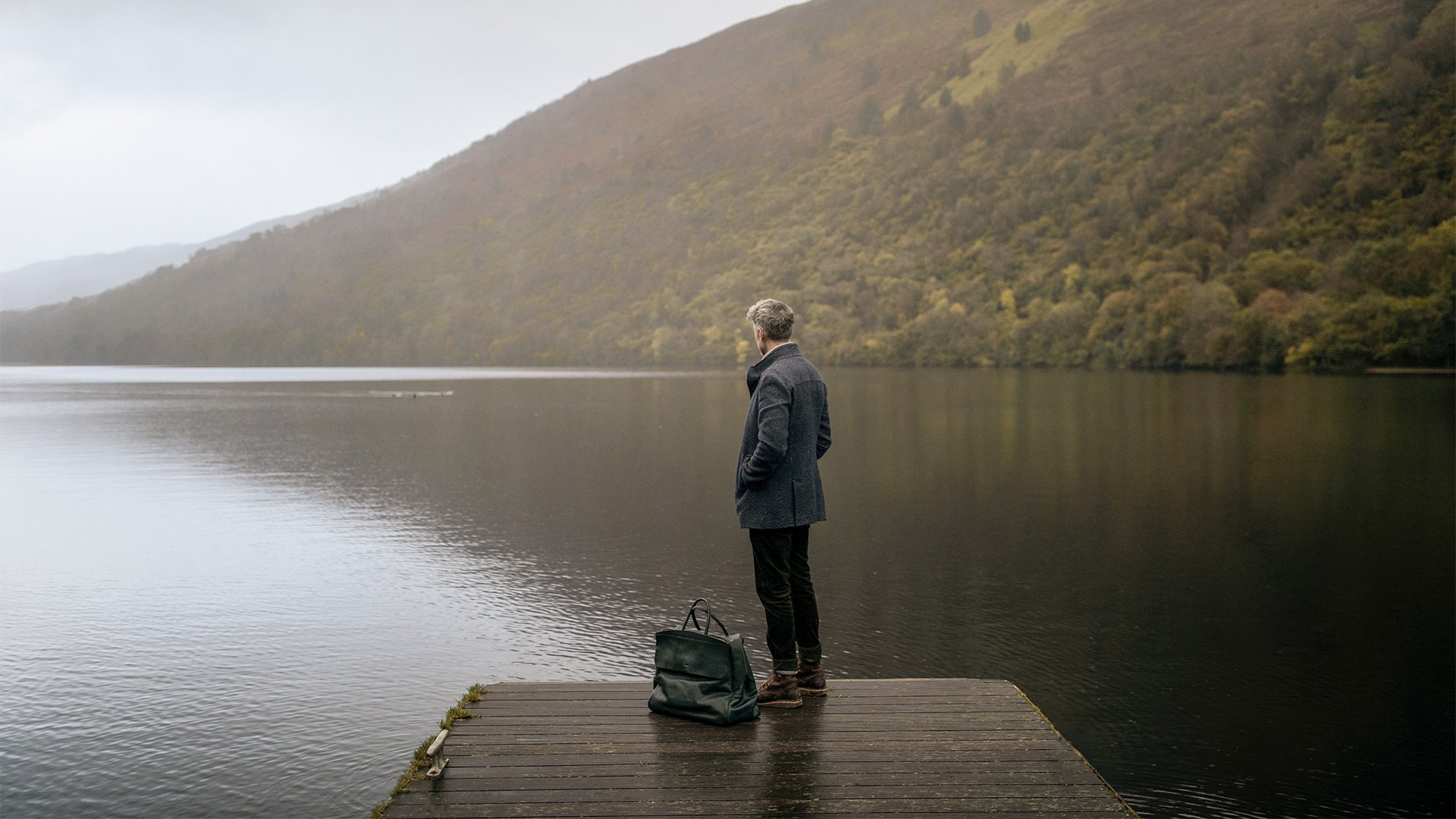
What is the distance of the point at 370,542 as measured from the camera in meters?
14.7

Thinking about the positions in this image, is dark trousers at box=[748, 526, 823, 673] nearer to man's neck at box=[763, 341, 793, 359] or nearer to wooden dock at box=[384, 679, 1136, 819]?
wooden dock at box=[384, 679, 1136, 819]

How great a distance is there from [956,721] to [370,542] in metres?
11.0

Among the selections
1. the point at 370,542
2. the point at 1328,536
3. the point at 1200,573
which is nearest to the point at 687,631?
the point at 1200,573

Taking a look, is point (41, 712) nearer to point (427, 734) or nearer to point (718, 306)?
point (427, 734)

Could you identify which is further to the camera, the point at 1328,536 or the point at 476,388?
the point at 476,388

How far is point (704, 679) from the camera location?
5598 mm

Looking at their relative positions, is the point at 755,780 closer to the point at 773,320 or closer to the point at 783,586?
the point at 783,586

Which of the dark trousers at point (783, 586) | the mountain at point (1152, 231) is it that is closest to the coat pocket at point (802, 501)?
the dark trousers at point (783, 586)

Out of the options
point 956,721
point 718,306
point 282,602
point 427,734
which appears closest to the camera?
point 956,721

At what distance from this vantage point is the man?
19.1ft

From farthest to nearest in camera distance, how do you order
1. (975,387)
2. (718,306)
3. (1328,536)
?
1. (718,306)
2. (975,387)
3. (1328,536)

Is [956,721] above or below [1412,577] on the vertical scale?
above

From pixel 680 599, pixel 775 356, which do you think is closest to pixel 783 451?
pixel 775 356

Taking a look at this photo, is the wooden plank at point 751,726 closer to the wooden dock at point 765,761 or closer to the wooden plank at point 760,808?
the wooden dock at point 765,761
